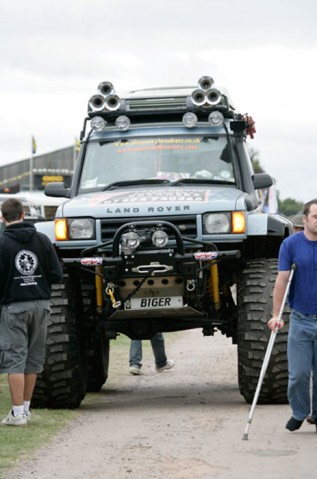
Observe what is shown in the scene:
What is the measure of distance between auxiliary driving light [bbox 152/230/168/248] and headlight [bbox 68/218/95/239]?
0.59 m

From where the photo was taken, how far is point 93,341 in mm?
13047

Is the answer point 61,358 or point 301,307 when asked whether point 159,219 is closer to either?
point 61,358

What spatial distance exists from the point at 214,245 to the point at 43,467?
3.63 m

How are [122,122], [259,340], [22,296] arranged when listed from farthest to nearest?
1. [122,122]
2. [259,340]
3. [22,296]

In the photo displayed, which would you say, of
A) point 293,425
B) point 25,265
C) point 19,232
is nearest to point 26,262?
point 25,265

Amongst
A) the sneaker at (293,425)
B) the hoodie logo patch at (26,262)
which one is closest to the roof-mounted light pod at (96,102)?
the hoodie logo patch at (26,262)

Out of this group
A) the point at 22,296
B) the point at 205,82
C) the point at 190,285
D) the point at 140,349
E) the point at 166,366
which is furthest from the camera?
the point at 166,366

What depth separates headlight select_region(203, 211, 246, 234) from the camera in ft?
38.6

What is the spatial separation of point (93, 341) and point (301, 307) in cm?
346

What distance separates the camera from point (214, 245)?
11.7m

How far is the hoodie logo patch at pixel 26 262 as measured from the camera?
426 inches

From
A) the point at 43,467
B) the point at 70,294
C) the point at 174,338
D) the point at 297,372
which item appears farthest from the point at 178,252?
the point at 174,338

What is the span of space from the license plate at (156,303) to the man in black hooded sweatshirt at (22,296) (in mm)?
1144

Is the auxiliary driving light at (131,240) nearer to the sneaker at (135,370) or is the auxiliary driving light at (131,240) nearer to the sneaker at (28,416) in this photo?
→ the sneaker at (28,416)
